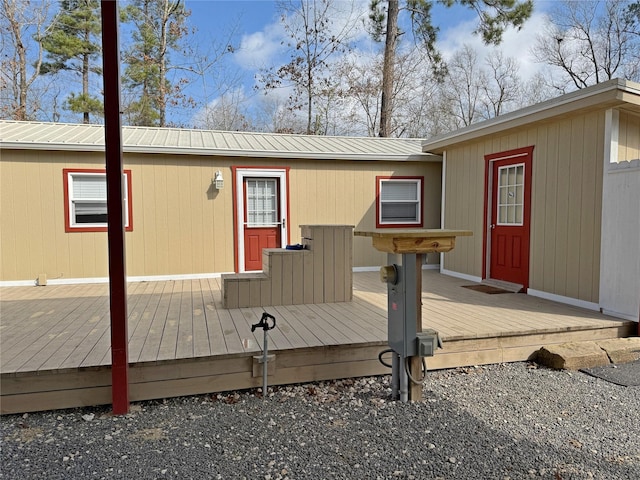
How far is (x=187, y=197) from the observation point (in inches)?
273

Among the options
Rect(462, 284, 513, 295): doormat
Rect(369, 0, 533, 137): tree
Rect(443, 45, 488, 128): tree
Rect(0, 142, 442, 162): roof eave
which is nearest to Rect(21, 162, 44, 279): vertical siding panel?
Rect(0, 142, 442, 162): roof eave

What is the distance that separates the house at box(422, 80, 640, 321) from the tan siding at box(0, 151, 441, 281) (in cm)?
185

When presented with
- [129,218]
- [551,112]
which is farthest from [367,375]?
[129,218]

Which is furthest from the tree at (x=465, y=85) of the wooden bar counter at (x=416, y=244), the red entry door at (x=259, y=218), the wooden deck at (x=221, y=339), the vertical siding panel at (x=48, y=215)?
the wooden bar counter at (x=416, y=244)

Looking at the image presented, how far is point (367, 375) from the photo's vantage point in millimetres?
3447

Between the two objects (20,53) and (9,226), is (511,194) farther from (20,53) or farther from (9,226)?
(20,53)

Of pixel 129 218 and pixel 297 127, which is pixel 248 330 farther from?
pixel 297 127

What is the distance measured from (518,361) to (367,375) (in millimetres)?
1440

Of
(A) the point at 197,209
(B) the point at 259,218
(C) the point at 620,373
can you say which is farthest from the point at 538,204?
(A) the point at 197,209

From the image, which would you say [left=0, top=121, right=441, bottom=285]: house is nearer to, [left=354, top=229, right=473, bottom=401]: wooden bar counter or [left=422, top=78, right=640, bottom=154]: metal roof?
[left=422, top=78, right=640, bottom=154]: metal roof

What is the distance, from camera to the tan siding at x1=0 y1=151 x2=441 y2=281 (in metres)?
6.35

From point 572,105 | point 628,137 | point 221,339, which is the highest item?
point 572,105

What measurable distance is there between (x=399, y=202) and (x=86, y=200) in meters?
5.23

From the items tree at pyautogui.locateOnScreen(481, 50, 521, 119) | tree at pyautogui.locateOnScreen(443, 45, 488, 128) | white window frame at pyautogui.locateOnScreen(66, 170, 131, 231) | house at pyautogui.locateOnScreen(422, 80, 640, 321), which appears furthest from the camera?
tree at pyautogui.locateOnScreen(481, 50, 521, 119)
